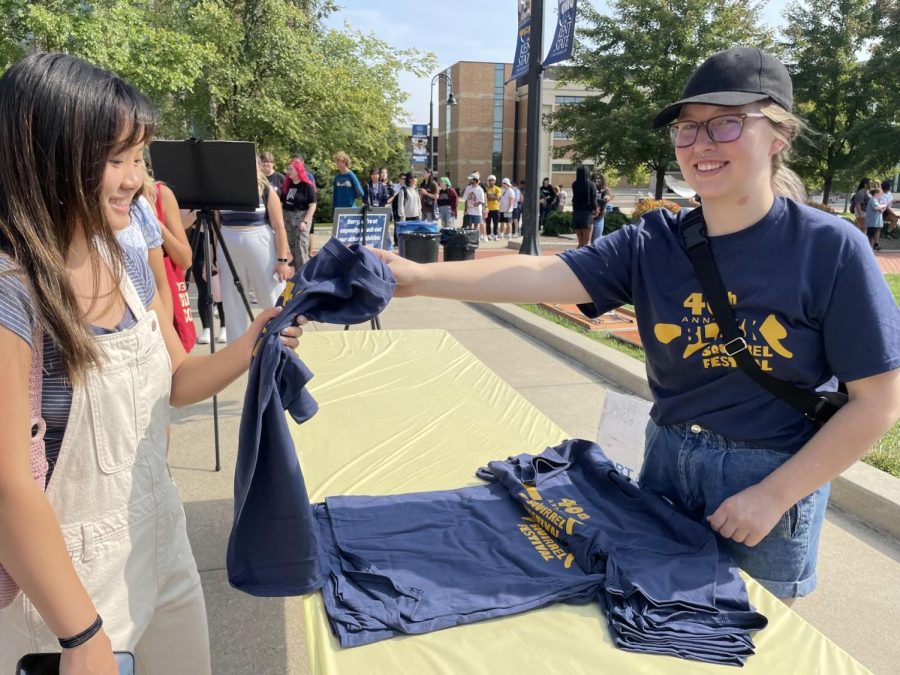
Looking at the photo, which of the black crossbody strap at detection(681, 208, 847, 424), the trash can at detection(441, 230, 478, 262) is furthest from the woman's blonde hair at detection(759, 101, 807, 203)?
the trash can at detection(441, 230, 478, 262)

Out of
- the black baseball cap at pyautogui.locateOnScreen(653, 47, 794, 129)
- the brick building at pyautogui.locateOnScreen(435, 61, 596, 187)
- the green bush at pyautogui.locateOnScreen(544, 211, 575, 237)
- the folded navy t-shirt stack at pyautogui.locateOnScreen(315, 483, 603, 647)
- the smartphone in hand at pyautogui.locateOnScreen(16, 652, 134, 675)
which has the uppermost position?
the brick building at pyautogui.locateOnScreen(435, 61, 596, 187)

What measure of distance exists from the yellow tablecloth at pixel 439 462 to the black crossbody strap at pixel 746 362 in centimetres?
52

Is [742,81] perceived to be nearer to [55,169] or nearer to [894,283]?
[55,169]

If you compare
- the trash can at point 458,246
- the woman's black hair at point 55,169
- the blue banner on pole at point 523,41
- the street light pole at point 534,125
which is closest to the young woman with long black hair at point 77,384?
the woman's black hair at point 55,169

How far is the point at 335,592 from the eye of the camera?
68.4 inches

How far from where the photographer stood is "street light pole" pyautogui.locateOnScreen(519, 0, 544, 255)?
A: 1087cm

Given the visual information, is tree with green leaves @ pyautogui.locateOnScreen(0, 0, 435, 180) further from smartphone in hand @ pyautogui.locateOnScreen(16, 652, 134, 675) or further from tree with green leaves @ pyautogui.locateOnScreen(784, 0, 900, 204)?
smartphone in hand @ pyautogui.locateOnScreen(16, 652, 134, 675)

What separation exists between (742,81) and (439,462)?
181cm

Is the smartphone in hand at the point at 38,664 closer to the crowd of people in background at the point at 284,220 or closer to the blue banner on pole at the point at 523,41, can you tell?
the crowd of people in background at the point at 284,220

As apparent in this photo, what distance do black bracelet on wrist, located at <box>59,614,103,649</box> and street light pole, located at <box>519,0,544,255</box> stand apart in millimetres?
10718

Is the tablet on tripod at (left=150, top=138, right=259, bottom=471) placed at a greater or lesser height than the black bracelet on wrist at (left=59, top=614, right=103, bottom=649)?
greater

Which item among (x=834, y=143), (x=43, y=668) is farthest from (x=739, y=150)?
(x=834, y=143)

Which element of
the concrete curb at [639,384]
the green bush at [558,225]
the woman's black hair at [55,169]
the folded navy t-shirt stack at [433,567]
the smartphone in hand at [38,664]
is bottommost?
the concrete curb at [639,384]

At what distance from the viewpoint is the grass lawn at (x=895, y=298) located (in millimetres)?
3866
